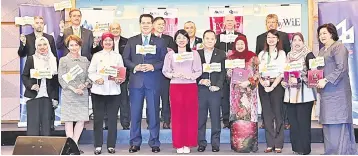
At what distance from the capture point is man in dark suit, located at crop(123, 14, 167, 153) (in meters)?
5.30

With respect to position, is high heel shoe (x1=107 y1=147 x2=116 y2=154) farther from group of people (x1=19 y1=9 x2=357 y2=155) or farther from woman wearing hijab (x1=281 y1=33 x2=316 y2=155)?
woman wearing hijab (x1=281 y1=33 x2=316 y2=155)

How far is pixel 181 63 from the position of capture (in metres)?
5.22

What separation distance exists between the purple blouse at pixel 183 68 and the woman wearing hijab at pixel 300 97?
92cm

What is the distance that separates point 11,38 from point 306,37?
445 centimetres

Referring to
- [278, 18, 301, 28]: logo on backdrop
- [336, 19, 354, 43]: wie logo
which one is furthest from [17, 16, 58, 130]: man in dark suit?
[336, 19, 354, 43]: wie logo

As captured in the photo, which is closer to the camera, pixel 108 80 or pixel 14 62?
pixel 108 80

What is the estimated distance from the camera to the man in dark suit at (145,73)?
530 centimetres

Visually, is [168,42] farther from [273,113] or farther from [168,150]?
[273,113]

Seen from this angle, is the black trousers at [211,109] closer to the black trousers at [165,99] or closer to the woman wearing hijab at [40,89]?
the black trousers at [165,99]

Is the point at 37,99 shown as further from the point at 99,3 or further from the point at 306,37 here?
the point at 306,37

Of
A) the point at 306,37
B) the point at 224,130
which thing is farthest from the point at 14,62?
the point at 306,37

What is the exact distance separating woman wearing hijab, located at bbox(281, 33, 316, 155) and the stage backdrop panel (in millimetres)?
1466

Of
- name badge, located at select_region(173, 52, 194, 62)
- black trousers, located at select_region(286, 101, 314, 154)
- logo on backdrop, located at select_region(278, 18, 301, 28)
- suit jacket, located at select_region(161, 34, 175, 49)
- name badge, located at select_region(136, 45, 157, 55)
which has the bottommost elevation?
black trousers, located at select_region(286, 101, 314, 154)

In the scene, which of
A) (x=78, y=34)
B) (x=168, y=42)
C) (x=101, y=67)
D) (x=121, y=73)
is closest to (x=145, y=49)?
(x=121, y=73)
